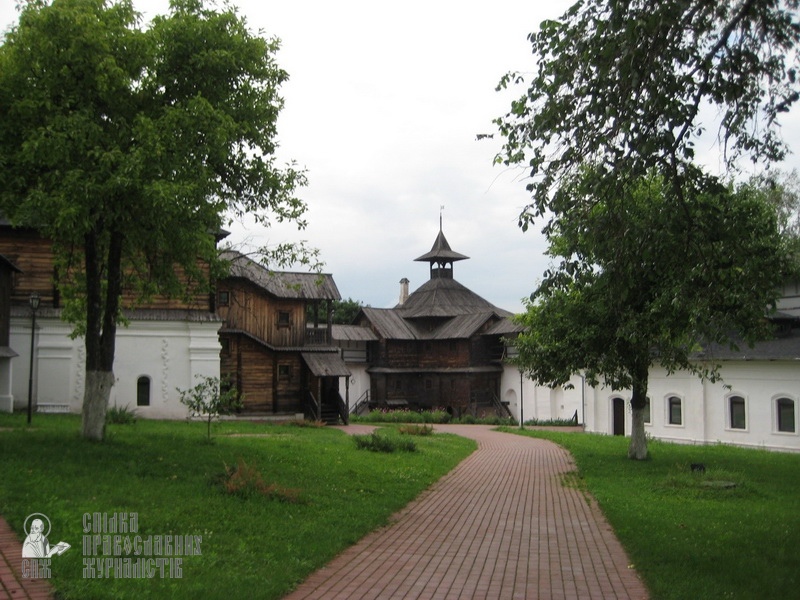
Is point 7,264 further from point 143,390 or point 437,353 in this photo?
point 437,353

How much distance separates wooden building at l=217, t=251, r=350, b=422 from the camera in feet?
112

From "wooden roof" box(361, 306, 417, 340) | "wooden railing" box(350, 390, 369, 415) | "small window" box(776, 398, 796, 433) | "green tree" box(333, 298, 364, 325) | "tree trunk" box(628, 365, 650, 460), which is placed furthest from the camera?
"green tree" box(333, 298, 364, 325)

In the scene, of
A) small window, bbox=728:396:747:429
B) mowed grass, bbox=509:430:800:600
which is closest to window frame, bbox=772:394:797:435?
small window, bbox=728:396:747:429

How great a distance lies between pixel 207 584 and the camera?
299 inches

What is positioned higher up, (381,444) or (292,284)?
(292,284)

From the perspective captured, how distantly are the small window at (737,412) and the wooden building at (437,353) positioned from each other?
20.4 metres

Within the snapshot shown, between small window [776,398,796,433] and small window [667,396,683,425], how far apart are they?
4.77 metres

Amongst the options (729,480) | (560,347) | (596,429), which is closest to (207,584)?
(729,480)

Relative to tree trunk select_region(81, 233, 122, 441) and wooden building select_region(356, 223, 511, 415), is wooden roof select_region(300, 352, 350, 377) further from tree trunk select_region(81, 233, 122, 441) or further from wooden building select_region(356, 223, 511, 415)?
tree trunk select_region(81, 233, 122, 441)

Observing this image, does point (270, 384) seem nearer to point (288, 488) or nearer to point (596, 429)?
point (596, 429)

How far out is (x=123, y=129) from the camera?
13992 millimetres

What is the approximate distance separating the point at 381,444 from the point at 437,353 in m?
33.8

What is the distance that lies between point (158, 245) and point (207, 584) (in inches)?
376

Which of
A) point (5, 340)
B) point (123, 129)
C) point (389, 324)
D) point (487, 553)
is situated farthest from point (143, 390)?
point (389, 324)
